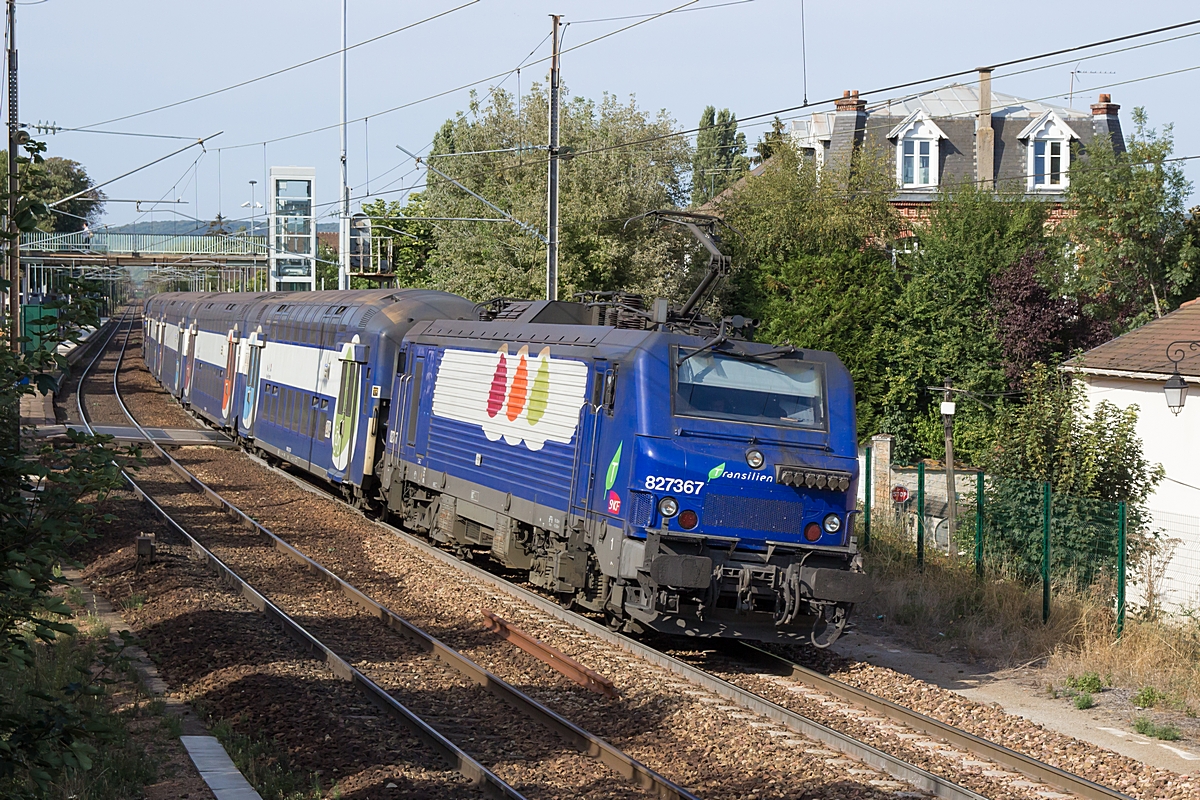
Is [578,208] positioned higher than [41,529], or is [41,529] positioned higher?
[578,208]

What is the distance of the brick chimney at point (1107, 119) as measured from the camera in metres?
45.1

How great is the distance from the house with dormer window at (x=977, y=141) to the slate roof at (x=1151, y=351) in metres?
21.6

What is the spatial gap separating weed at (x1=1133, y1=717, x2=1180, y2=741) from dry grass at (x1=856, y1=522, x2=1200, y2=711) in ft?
2.74

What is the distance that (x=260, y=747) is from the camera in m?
8.85

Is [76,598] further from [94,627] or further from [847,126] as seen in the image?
[847,126]

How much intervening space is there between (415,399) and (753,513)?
7.89m

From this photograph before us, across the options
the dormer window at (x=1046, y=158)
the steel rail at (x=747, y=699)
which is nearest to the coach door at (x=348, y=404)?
the steel rail at (x=747, y=699)

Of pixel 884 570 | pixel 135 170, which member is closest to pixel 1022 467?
pixel 884 570

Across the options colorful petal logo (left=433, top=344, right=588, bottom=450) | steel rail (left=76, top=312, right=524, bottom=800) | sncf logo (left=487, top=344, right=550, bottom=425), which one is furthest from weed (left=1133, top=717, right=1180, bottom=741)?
sncf logo (left=487, top=344, right=550, bottom=425)

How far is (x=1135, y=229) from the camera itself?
103 ft

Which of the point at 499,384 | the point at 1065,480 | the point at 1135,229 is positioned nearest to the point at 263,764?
the point at 499,384

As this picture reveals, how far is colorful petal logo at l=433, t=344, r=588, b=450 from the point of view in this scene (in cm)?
1299

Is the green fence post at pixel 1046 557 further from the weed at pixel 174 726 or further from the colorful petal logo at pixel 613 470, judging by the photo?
the weed at pixel 174 726

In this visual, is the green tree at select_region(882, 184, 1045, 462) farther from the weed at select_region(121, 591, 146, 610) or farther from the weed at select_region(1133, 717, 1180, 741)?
the weed at select_region(121, 591, 146, 610)
